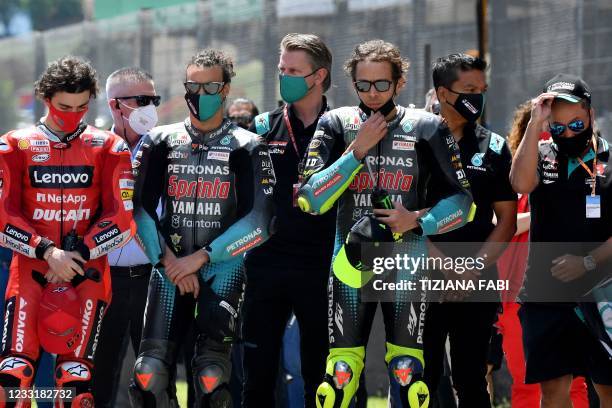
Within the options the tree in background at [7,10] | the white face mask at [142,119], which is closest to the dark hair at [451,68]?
the white face mask at [142,119]

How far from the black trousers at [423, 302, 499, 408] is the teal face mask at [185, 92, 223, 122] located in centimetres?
173

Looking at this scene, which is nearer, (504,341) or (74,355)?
(74,355)

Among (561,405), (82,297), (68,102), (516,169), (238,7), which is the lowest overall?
(561,405)

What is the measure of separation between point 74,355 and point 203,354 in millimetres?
733

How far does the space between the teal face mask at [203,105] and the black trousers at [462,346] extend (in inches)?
68.0

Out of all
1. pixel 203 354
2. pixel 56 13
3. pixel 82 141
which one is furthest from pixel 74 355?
pixel 56 13

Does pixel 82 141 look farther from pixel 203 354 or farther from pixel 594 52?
pixel 594 52

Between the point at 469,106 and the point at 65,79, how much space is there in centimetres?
242

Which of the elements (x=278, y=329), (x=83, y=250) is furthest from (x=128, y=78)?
(x=278, y=329)

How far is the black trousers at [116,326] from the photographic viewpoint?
302 inches

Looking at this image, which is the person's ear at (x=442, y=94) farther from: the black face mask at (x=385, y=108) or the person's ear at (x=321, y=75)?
the black face mask at (x=385, y=108)

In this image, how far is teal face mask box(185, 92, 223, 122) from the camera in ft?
22.2

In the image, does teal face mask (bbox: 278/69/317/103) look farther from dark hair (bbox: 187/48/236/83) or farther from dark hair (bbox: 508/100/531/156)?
dark hair (bbox: 508/100/531/156)

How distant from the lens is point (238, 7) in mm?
10344
